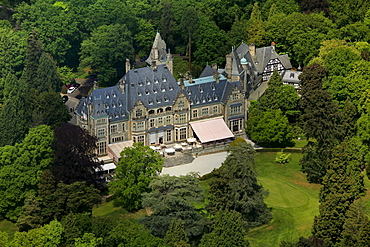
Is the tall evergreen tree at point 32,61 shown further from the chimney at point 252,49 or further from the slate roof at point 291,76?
the slate roof at point 291,76

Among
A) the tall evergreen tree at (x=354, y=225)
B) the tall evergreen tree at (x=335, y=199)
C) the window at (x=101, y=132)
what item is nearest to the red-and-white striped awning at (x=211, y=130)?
the window at (x=101, y=132)

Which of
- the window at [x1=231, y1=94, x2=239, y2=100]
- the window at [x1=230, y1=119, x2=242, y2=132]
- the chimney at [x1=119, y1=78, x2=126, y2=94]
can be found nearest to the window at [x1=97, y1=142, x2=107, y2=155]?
the chimney at [x1=119, y1=78, x2=126, y2=94]

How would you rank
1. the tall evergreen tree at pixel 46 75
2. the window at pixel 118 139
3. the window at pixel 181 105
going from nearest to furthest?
the window at pixel 118 139, the window at pixel 181 105, the tall evergreen tree at pixel 46 75

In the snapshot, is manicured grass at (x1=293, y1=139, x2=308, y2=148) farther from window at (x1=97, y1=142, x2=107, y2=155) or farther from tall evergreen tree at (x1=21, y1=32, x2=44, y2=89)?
tall evergreen tree at (x1=21, y1=32, x2=44, y2=89)

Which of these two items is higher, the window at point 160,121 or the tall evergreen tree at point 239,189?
the window at point 160,121

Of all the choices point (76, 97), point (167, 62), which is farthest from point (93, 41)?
point (167, 62)
